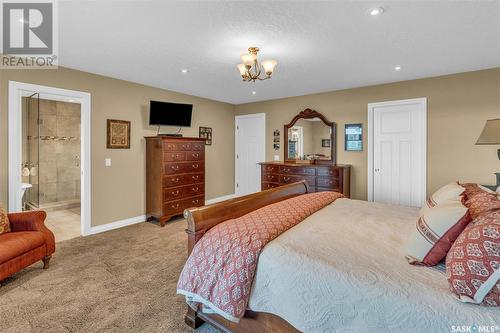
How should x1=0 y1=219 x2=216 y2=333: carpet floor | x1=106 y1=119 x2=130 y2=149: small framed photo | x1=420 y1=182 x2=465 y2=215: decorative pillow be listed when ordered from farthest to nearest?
x1=106 y1=119 x2=130 y2=149: small framed photo < x1=420 y1=182 x2=465 y2=215: decorative pillow < x1=0 y1=219 x2=216 y2=333: carpet floor

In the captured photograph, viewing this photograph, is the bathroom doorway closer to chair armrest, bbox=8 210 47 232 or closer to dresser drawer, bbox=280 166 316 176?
chair armrest, bbox=8 210 47 232

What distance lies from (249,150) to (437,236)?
514 cm

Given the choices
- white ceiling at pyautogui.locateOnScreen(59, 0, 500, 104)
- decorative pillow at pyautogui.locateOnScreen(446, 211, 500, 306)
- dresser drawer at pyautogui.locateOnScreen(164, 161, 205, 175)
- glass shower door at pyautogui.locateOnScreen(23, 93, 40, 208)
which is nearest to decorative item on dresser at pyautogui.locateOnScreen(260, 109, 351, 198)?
white ceiling at pyautogui.locateOnScreen(59, 0, 500, 104)

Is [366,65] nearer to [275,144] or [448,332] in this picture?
[275,144]

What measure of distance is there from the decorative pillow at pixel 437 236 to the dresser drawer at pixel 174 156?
3.74 metres

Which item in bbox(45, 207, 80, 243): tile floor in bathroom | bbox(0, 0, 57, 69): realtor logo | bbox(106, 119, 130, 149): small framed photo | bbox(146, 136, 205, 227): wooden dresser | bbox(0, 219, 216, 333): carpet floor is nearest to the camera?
bbox(0, 219, 216, 333): carpet floor

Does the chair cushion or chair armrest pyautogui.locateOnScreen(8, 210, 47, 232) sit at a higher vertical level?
chair armrest pyautogui.locateOnScreen(8, 210, 47, 232)

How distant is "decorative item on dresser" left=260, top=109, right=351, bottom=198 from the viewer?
4.65 metres

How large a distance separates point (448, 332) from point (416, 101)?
4053 millimetres

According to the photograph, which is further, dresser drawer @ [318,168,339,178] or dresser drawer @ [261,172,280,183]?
dresser drawer @ [261,172,280,183]

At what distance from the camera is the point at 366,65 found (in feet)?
11.6

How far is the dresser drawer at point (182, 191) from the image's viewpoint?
442 centimetres

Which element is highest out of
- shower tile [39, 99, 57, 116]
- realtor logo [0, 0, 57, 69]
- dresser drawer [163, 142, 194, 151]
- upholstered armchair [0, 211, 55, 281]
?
realtor logo [0, 0, 57, 69]

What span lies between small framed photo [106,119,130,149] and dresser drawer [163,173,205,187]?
89 centimetres
